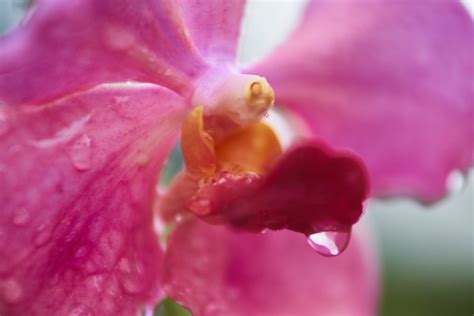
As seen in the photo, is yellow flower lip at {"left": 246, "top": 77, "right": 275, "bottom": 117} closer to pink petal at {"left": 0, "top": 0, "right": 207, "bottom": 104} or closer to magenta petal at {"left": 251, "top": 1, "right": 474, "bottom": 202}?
pink petal at {"left": 0, "top": 0, "right": 207, "bottom": 104}

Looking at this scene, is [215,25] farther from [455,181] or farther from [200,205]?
[455,181]

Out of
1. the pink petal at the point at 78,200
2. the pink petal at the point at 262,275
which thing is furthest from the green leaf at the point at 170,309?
the pink petal at the point at 78,200

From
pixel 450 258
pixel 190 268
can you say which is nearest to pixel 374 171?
pixel 190 268

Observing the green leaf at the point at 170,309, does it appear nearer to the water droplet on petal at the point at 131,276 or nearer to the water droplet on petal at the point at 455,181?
the water droplet on petal at the point at 131,276

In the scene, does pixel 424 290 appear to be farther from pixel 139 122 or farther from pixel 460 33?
pixel 139 122

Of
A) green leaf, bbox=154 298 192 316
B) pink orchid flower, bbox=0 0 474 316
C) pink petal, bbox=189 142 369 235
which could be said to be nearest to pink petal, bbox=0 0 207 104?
pink orchid flower, bbox=0 0 474 316
